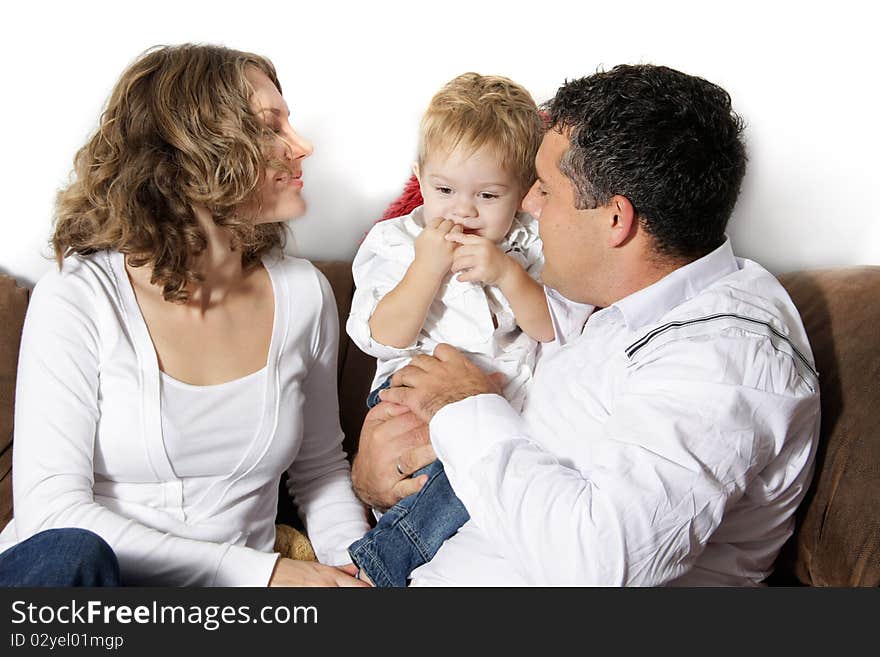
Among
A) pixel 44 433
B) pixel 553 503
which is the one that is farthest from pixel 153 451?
pixel 553 503

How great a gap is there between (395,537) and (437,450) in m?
0.28

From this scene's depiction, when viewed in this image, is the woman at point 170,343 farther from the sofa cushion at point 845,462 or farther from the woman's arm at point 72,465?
the sofa cushion at point 845,462

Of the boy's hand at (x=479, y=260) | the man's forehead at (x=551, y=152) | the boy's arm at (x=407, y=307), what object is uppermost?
the man's forehead at (x=551, y=152)

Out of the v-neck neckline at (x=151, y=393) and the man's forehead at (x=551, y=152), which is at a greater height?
the man's forehead at (x=551, y=152)

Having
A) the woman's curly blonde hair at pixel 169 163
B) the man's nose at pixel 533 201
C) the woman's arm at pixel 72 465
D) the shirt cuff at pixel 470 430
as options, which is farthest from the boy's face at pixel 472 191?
the woman's arm at pixel 72 465

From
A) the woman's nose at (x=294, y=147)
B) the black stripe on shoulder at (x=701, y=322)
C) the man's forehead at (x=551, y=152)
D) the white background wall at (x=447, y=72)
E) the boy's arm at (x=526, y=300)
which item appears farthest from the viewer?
the white background wall at (x=447, y=72)

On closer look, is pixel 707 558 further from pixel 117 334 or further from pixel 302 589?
pixel 117 334

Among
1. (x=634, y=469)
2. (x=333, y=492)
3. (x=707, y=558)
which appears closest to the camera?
(x=634, y=469)

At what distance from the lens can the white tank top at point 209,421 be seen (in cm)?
176

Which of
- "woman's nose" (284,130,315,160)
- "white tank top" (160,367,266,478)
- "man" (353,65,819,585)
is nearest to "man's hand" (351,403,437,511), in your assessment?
"man" (353,65,819,585)

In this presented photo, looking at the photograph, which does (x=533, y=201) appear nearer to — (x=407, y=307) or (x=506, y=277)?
(x=506, y=277)

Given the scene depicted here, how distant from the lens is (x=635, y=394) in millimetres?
1500

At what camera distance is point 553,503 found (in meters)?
1.42

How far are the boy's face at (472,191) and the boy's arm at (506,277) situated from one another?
55 millimetres
